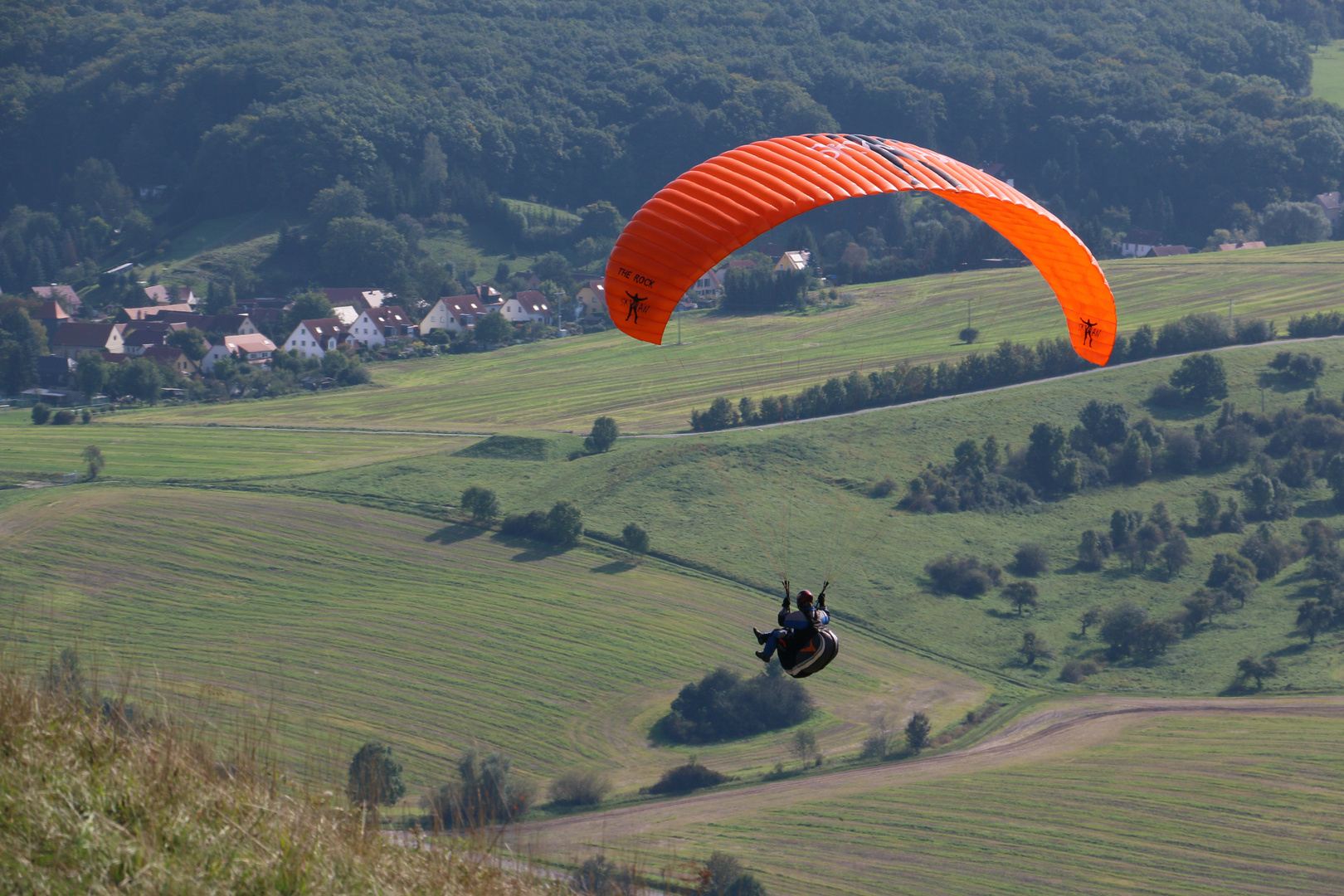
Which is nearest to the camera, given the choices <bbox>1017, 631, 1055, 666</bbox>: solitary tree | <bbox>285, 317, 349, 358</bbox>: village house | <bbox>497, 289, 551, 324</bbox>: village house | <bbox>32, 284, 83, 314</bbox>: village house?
<bbox>1017, 631, 1055, 666</bbox>: solitary tree

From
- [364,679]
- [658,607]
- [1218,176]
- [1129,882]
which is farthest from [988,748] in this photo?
[1218,176]

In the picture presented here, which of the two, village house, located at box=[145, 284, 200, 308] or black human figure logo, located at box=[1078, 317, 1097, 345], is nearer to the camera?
black human figure logo, located at box=[1078, 317, 1097, 345]

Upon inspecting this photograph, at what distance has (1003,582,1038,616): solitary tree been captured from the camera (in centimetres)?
5891

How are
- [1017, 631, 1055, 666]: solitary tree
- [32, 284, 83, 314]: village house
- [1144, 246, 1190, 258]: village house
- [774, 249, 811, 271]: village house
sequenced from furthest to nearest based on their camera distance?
[1144, 246, 1190, 258]: village house → [32, 284, 83, 314]: village house → [774, 249, 811, 271]: village house → [1017, 631, 1055, 666]: solitary tree

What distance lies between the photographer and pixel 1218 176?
17288cm

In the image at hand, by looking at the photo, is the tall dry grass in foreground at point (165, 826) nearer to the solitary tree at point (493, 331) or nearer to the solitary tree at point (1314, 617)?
the solitary tree at point (1314, 617)

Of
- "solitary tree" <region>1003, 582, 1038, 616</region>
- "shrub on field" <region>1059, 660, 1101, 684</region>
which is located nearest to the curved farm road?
"shrub on field" <region>1059, 660, 1101, 684</region>

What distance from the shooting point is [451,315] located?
133m

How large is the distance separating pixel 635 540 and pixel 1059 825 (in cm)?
2703

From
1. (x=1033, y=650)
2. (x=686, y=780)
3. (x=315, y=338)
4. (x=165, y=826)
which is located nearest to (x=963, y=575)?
(x=1033, y=650)

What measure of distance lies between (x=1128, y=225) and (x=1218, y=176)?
1733 centimetres

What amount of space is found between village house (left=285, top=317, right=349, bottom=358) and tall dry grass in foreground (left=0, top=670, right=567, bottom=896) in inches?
4477

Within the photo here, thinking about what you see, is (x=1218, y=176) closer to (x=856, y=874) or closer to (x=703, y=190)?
(x=856, y=874)

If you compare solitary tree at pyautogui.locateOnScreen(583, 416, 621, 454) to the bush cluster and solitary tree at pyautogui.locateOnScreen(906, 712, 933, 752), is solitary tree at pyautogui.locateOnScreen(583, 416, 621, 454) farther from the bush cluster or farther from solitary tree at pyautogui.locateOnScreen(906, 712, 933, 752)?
solitary tree at pyautogui.locateOnScreen(906, 712, 933, 752)
